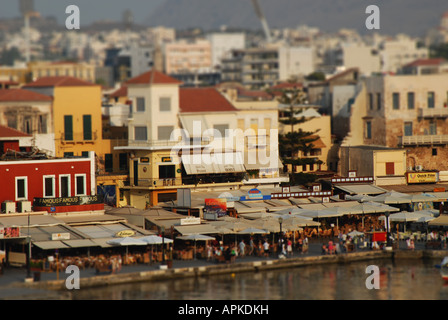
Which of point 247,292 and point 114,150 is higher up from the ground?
point 114,150

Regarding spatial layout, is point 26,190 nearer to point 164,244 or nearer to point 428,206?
point 164,244

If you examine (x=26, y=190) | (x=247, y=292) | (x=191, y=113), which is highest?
(x=191, y=113)

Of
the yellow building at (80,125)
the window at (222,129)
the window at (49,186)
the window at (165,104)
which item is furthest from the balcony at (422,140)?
the window at (49,186)

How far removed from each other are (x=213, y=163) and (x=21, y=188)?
15.4m

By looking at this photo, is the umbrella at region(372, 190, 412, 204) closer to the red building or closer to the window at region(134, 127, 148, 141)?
the window at region(134, 127, 148, 141)

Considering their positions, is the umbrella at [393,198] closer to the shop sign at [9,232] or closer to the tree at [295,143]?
the tree at [295,143]

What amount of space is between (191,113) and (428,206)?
17.6 metres

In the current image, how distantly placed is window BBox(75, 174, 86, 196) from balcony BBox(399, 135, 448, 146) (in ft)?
91.2

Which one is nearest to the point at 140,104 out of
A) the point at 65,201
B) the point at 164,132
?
the point at 164,132

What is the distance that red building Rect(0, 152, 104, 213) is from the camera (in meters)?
55.6

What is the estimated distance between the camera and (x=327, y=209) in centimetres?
5984

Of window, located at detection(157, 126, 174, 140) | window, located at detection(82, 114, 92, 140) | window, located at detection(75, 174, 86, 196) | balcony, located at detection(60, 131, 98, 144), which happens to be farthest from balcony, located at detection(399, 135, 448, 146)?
window, located at detection(75, 174, 86, 196)

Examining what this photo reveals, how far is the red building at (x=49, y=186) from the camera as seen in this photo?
55.6 metres
